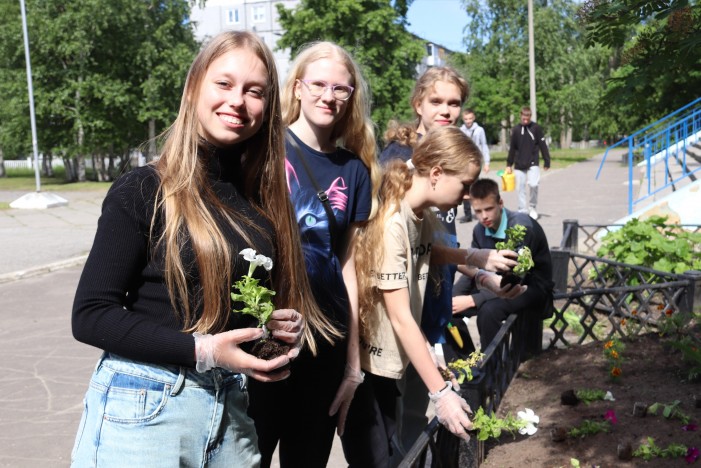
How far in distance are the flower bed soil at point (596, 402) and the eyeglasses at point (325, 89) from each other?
1.84 m

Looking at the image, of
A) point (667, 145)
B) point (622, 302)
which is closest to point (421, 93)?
point (622, 302)

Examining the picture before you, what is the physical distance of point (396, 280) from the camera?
8.45 feet

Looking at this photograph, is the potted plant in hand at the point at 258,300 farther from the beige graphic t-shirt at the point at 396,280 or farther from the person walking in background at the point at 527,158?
the person walking in background at the point at 527,158

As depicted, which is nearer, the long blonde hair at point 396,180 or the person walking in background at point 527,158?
the long blonde hair at point 396,180

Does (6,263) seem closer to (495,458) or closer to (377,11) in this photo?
(495,458)

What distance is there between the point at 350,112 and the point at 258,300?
1092 mm

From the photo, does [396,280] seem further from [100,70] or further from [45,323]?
[100,70]

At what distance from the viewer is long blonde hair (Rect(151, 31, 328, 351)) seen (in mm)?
1667

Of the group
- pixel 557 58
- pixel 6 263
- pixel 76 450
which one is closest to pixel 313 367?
pixel 76 450

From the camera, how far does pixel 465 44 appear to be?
152 ft

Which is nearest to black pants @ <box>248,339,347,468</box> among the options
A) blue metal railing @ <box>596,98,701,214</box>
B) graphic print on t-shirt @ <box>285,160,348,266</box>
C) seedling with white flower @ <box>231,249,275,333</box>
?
graphic print on t-shirt @ <box>285,160,348,266</box>

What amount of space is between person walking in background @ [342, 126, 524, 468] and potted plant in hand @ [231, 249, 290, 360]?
0.88m

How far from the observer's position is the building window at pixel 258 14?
63.3 metres

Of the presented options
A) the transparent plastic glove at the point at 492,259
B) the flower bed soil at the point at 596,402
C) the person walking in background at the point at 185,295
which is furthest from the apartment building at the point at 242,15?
the person walking in background at the point at 185,295
